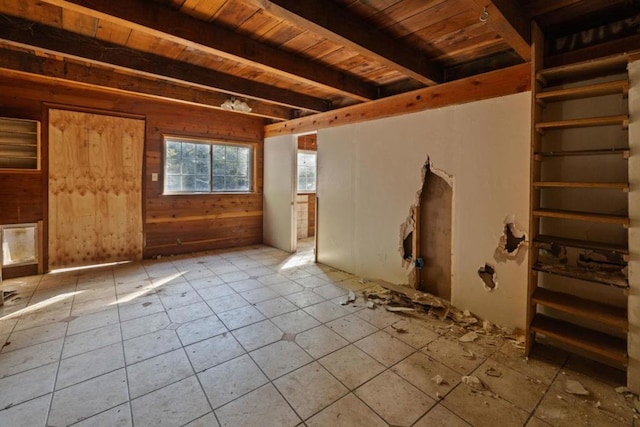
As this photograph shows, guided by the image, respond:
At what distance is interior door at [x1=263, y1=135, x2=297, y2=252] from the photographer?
5.04 meters

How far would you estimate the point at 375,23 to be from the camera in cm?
215

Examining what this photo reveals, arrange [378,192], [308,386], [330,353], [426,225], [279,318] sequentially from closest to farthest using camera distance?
[308,386] < [330,353] < [279,318] < [426,225] < [378,192]

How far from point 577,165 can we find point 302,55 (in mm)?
2420

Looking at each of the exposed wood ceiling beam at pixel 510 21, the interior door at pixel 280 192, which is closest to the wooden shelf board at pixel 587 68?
the exposed wood ceiling beam at pixel 510 21

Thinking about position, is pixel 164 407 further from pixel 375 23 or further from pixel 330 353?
pixel 375 23

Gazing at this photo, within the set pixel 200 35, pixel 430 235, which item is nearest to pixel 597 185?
pixel 430 235

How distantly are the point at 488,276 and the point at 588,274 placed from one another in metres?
0.76

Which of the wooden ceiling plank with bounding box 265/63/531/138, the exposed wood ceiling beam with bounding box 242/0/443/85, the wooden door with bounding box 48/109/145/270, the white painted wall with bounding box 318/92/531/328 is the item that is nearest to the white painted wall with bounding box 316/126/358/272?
the white painted wall with bounding box 318/92/531/328

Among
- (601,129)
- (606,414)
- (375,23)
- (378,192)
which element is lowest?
(606,414)

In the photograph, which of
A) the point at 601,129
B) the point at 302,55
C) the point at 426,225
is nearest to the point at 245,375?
the point at 426,225

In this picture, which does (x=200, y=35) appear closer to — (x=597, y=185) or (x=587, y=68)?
(x=587, y=68)

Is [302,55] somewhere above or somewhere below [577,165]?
above

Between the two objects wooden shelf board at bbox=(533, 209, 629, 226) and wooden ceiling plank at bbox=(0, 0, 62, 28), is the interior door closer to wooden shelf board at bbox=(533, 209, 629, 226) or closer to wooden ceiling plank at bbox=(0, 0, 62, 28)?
wooden ceiling plank at bbox=(0, 0, 62, 28)

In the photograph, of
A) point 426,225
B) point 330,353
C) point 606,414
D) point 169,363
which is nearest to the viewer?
point 606,414
